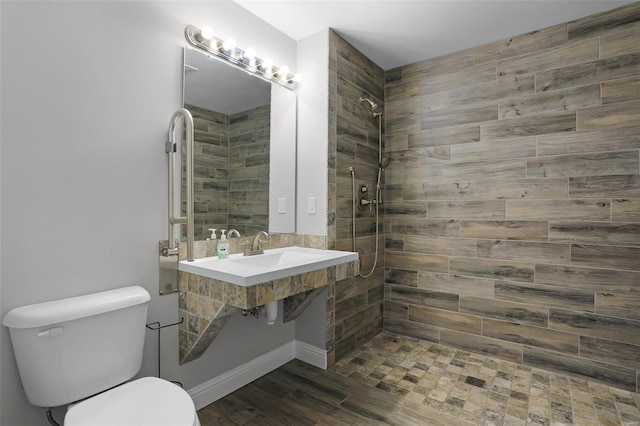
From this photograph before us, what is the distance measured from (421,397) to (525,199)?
1593 mm

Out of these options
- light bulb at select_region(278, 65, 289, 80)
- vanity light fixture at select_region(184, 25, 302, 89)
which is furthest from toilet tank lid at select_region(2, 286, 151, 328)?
light bulb at select_region(278, 65, 289, 80)

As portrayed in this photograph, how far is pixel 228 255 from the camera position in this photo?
2121 mm

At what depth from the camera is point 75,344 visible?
1.37 metres

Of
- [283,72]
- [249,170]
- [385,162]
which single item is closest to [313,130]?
[283,72]

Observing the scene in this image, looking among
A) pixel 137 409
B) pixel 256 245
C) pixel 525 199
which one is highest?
pixel 525 199

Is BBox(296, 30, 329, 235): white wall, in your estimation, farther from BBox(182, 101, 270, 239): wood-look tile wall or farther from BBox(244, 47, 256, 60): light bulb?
BBox(244, 47, 256, 60): light bulb

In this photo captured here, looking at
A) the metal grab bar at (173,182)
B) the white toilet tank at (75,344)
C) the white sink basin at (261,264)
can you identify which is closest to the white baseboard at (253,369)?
the white toilet tank at (75,344)

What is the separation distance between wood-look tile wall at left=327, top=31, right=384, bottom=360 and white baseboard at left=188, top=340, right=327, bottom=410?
16 cm

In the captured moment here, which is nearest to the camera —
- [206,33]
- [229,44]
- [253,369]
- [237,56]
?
[206,33]

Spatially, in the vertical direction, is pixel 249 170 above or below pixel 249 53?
below

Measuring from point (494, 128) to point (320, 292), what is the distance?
185cm

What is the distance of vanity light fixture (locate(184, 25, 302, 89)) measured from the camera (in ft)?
6.57

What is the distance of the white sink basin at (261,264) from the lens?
1.57m

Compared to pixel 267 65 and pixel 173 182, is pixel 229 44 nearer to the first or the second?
pixel 267 65
